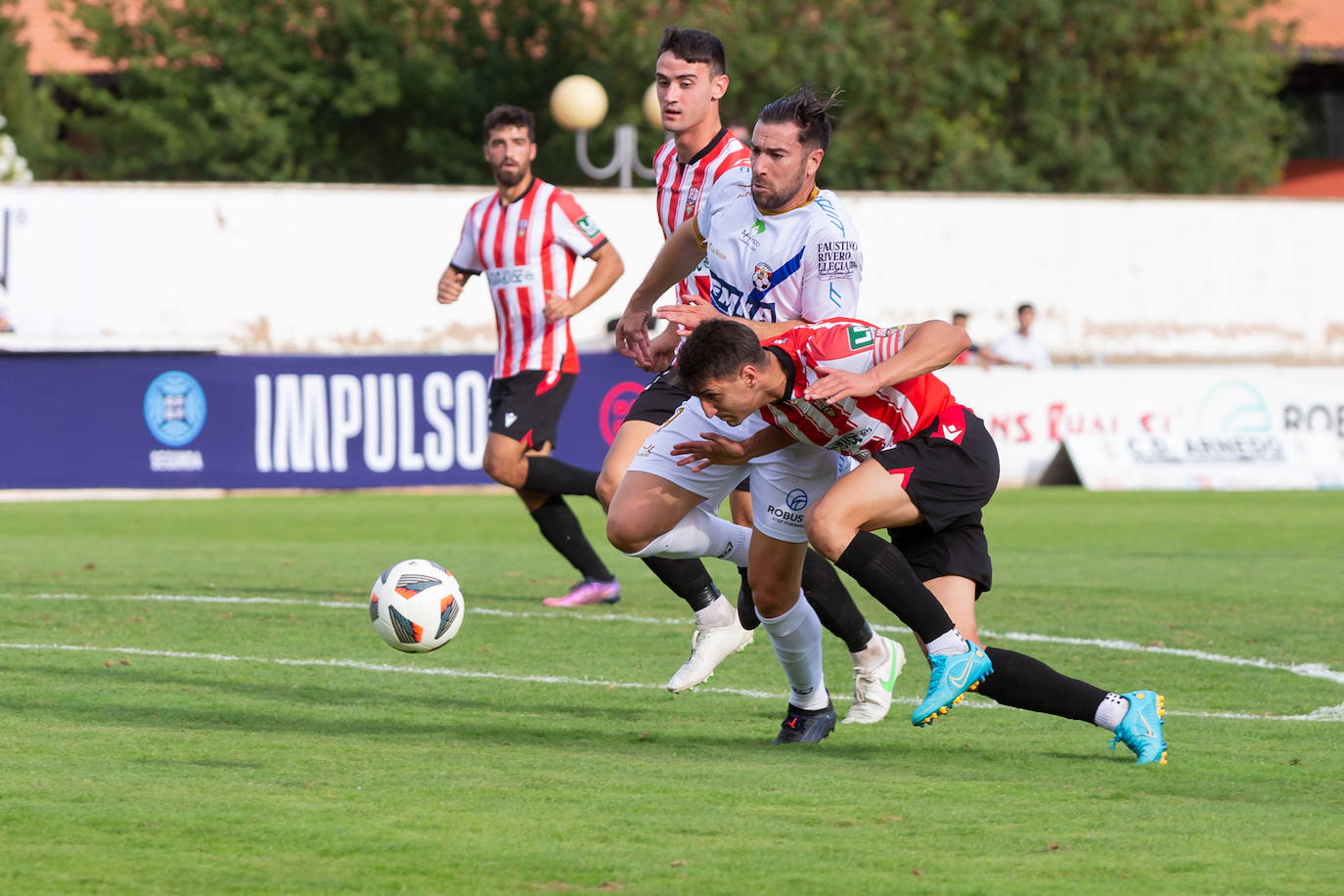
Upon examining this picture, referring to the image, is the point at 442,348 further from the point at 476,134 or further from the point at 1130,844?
the point at 1130,844

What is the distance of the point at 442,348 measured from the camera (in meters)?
21.2

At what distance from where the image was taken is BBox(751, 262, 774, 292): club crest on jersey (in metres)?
5.85

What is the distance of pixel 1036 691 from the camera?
5.34m

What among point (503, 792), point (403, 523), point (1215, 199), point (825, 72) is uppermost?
point (825, 72)

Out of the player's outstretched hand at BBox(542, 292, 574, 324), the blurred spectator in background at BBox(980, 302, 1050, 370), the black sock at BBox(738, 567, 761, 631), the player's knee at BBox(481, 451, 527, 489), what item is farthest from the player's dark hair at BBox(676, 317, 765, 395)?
the blurred spectator in background at BBox(980, 302, 1050, 370)

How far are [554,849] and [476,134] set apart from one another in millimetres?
29762

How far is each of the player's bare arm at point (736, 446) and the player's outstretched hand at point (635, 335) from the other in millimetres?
842

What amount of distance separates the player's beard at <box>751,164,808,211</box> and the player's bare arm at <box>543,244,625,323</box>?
10.1 feet

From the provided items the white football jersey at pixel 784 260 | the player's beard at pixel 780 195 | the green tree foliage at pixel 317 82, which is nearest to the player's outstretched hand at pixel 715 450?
the white football jersey at pixel 784 260

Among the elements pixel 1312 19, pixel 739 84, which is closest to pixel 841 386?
pixel 739 84

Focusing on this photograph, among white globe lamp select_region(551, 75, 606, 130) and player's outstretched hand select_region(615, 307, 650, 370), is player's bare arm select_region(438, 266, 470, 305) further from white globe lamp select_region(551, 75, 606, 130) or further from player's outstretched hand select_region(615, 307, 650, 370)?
white globe lamp select_region(551, 75, 606, 130)

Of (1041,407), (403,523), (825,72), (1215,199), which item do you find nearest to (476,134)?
(825,72)

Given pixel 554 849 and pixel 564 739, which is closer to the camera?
pixel 554 849

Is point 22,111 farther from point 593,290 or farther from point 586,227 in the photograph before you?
point 593,290
